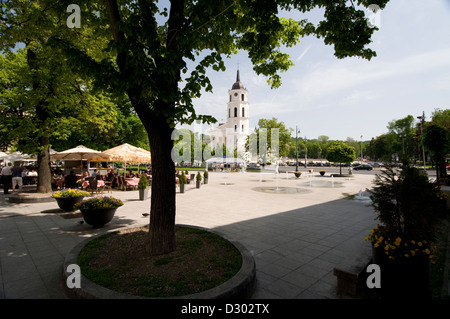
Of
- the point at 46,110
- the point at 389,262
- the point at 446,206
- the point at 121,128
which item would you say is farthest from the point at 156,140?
the point at 121,128

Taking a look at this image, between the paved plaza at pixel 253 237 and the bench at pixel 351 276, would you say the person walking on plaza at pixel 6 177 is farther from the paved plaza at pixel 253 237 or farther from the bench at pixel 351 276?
the bench at pixel 351 276

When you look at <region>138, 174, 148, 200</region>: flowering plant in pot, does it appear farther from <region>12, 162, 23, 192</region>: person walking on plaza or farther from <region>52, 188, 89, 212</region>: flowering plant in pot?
<region>12, 162, 23, 192</region>: person walking on plaza

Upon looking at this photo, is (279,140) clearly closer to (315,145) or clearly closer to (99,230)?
(99,230)

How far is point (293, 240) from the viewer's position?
605 centimetres

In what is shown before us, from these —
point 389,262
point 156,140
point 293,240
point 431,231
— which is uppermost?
point 156,140

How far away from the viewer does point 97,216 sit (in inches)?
265

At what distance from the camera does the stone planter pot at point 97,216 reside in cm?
665

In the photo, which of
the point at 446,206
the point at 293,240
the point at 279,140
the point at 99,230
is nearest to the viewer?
the point at 293,240

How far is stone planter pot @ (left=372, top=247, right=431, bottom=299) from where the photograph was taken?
299 centimetres

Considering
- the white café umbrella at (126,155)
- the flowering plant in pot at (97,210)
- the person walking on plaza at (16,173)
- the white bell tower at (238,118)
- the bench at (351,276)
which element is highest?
the white bell tower at (238,118)

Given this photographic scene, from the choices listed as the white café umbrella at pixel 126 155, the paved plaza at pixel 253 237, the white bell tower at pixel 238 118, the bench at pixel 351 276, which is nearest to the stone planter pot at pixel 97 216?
the paved plaza at pixel 253 237

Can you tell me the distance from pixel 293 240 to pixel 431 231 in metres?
3.30

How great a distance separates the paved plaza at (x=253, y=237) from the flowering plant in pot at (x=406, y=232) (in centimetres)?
99

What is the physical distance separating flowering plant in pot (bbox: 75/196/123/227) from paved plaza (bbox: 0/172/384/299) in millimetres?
303
